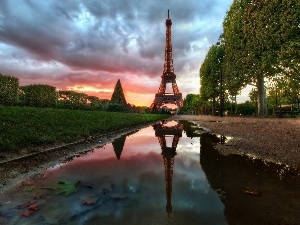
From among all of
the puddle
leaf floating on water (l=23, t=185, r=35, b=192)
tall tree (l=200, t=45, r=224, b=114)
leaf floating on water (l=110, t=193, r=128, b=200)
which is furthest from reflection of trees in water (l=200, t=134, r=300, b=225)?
tall tree (l=200, t=45, r=224, b=114)

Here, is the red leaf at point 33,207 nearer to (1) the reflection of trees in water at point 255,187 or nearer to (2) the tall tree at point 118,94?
(1) the reflection of trees in water at point 255,187

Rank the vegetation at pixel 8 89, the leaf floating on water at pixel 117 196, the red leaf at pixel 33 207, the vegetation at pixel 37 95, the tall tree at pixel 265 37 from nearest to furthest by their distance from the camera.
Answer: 1. the red leaf at pixel 33 207
2. the leaf floating on water at pixel 117 196
3. the tall tree at pixel 265 37
4. the vegetation at pixel 8 89
5. the vegetation at pixel 37 95

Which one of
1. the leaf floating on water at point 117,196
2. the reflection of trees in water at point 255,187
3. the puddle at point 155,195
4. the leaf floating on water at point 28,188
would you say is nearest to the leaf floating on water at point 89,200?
the puddle at point 155,195

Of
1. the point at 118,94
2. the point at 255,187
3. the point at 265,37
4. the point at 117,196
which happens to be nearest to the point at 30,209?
the point at 117,196

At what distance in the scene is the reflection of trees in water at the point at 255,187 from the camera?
2.87m

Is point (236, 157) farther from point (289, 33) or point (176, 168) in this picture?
point (289, 33)

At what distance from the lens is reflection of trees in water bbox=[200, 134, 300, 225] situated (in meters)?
2.87

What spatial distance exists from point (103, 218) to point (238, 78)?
23.7m

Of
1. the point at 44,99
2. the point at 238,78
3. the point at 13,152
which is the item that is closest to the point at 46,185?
the point at 13,152

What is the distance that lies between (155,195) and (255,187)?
1.77 metres

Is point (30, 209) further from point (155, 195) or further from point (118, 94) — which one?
point (118, 94)

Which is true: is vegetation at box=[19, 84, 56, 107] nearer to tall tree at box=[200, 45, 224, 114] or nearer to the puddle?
the puddle

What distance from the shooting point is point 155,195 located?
359cm

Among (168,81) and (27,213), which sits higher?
(168,81)
